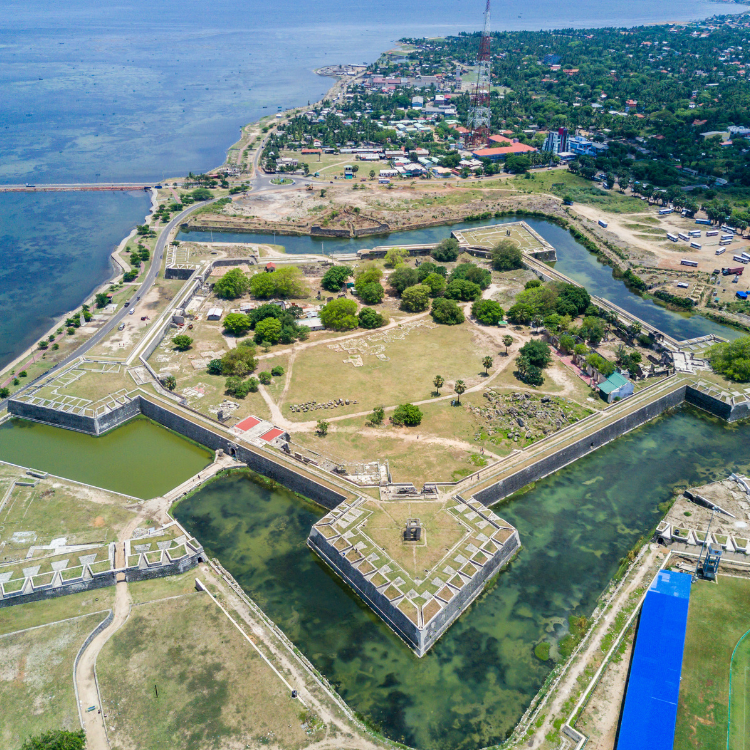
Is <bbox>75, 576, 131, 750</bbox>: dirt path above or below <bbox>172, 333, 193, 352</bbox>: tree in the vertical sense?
below

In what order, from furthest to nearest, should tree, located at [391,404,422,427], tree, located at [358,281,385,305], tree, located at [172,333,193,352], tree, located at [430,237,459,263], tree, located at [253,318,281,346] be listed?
tree, located at [430,237,459,263], tree, located at [358,281,385,305], tree, located at [253,318,281,346], tree, located at [172,333,193,352], tree, located at [391,404,422,427]

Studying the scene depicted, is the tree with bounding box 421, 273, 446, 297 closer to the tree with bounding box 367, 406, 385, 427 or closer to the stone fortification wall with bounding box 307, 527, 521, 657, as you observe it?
the tree with bounding box 367, 406, 385, 427

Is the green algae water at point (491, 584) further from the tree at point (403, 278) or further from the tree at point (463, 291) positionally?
the tree at point (403, 278)

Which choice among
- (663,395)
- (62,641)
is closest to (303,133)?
(663,395)

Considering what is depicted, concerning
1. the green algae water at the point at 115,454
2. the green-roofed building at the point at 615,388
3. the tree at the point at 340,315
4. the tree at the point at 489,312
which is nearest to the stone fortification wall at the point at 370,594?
the green algae water at the point at 115,454

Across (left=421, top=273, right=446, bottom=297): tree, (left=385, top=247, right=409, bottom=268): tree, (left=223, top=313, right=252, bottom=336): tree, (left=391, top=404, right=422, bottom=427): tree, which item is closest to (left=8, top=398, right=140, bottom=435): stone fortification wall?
(left=223, top=313, right=252, bottom=336): tree

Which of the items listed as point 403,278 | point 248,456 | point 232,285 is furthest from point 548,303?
point 248,456
